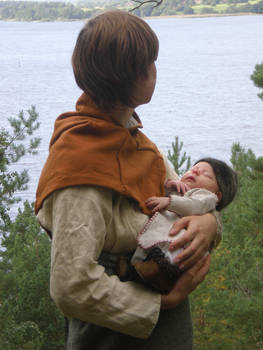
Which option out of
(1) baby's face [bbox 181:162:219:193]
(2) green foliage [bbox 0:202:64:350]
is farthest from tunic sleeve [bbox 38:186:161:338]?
(2) green foliage [bbox 0:202:64:350]

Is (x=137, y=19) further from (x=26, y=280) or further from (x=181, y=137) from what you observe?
(x=181, y=137)

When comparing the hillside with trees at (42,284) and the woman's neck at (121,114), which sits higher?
the woman's neck at (121,114)

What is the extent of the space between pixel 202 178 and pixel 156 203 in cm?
37

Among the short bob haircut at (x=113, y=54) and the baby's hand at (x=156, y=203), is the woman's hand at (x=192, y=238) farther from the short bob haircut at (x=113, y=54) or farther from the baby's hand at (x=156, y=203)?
the short bob haircut at (x=113, y=54)

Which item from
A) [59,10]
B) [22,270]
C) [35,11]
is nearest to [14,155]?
[22,270]

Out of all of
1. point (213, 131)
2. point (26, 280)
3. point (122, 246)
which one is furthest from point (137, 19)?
point (213, 131)

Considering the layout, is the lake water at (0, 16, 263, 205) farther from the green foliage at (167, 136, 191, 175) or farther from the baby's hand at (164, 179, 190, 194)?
the baby's hand at (164, 179, 190, 194)

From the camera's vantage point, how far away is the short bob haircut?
833mm

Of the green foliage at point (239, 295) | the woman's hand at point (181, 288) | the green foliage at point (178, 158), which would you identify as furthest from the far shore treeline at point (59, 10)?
the woman's hand at point (181, 288)

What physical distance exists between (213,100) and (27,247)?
4714 mm

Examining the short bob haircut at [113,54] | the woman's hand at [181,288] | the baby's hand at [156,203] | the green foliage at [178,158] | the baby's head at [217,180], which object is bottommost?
the green foliage at [178,158]

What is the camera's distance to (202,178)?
129 centimetres

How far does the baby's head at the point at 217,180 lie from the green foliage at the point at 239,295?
0.95 m

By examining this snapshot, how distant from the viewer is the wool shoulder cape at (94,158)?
0.82 m
